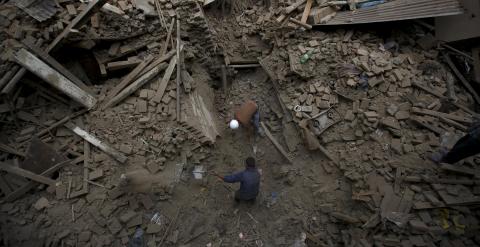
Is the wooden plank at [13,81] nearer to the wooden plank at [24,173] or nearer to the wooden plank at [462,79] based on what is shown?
the wooden plank at [24,173]

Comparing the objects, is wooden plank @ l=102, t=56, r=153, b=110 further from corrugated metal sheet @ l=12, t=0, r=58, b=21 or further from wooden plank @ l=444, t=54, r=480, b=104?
wooden plank @ l=444, t=54, r=480, b=104

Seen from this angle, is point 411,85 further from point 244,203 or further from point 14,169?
point 14,169

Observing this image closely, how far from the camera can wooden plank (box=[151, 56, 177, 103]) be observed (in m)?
6.47

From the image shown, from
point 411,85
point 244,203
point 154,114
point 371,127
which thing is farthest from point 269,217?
point 411,85

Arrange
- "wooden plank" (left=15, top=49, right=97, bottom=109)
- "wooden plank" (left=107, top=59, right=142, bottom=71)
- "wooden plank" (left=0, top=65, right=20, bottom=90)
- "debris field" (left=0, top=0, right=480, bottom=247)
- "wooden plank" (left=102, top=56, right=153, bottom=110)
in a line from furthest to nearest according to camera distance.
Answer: "wooden plank" (left=107, top=59, right=142, bottom=71) → "wooden plank" (left=102, top=56, right=153, bottom=110) → "wooden plank" (left=15, top=49, right=97, bottom=109) → "wooden plank" (left=0, top=65, right=20, bottom=90) → "debris field" (left=0, top=0, right=480, bottom=247)

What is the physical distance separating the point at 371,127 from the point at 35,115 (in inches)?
287

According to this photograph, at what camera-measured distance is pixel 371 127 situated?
6.40 meters

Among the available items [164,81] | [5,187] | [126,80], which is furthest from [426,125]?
[5,187]

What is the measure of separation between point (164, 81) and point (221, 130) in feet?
6.22

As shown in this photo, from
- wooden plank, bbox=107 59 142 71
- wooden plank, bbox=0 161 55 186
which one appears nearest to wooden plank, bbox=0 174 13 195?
wooden plank, bbox=0 161 55 186

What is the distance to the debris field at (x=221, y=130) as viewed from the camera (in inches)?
217

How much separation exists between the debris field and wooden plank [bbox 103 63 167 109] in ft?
0.10

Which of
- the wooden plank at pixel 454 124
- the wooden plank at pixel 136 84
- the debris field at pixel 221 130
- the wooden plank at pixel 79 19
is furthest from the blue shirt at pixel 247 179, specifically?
the wooden plank at pixel 79 19

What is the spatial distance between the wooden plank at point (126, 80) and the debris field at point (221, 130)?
1.3 inches
